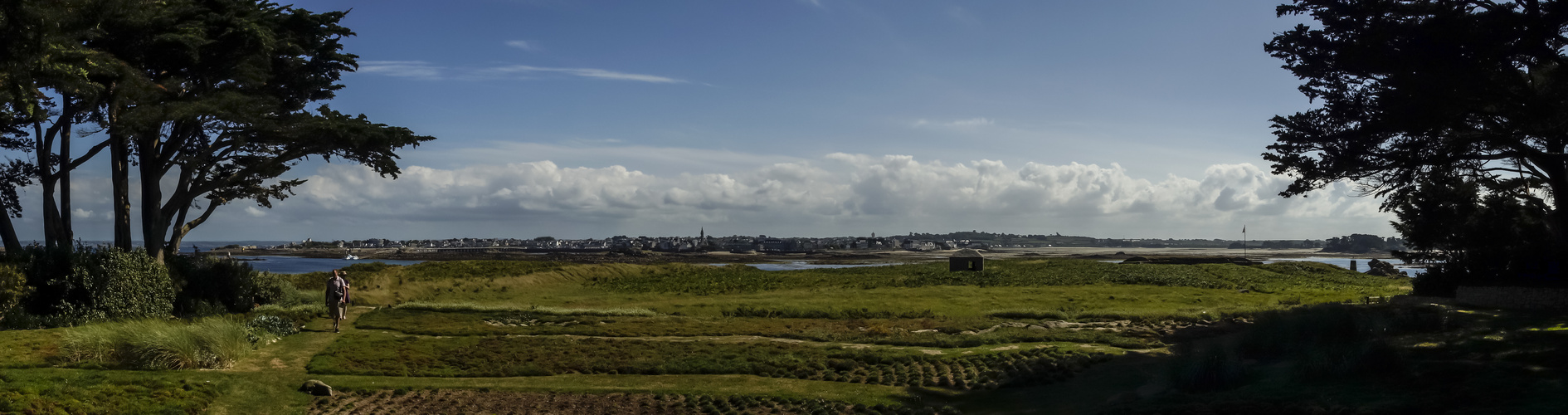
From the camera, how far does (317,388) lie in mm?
15672

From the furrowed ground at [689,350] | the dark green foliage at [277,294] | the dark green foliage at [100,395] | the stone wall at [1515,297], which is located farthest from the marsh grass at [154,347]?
the stone wall at [1515,297]

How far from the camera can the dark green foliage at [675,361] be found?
17.6m

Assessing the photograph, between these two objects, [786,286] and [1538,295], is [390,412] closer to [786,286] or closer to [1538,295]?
[1538,295]

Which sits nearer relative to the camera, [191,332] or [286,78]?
[191,332]

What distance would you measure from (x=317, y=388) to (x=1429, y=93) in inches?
923

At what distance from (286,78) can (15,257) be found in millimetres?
11692

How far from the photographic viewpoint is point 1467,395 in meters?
11.2

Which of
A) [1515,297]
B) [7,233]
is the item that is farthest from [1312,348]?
[7,233]

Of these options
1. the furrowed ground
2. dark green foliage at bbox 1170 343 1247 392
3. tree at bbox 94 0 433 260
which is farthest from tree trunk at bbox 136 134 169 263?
dark green foliage at bbox 1170 343 1247 392

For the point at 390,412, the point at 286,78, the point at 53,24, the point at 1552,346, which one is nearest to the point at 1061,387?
the point at 1552,346

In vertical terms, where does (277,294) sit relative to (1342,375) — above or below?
above

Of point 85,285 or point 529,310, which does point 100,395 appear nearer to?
point 85,285

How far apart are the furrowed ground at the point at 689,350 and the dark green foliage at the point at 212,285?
464cm

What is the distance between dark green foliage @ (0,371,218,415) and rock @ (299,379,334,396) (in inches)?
54.2
